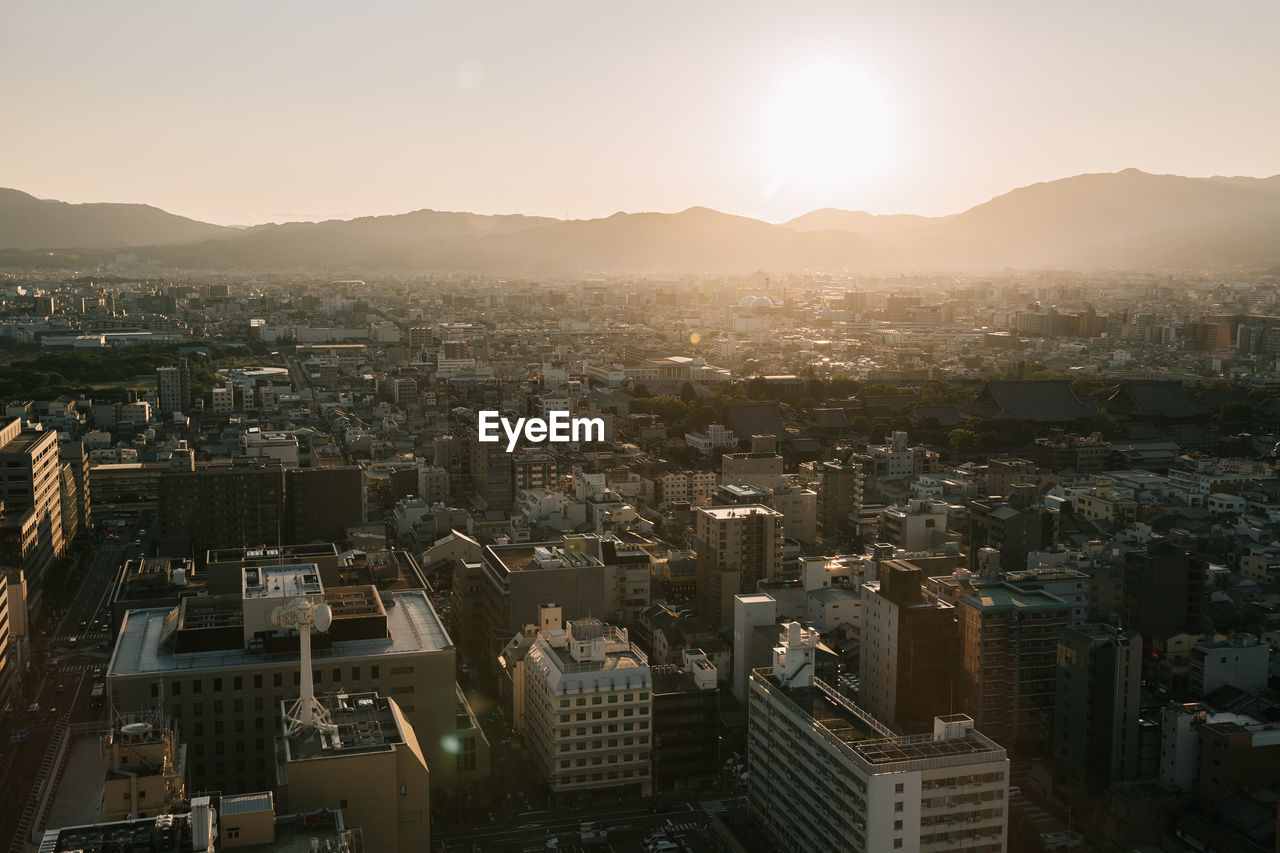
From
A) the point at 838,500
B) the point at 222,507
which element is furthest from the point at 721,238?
the point at 222,507

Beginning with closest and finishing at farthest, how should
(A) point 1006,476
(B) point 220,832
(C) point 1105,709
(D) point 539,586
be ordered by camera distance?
(B) point 220,832, (C) point 1105,709, (D) point 539,586, (A) point 1006,476

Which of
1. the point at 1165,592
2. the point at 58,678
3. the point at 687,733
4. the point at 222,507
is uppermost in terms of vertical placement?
the point at 222,507

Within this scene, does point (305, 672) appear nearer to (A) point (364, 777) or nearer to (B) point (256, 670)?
(A) point (364, 777)

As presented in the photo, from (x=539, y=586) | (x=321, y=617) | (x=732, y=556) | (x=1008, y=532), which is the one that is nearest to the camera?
(x=321, y=617)

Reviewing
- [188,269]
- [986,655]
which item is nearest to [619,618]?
[986,655]

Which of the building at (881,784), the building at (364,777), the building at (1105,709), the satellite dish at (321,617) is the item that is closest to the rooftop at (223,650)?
the satellite dish at (321,617)

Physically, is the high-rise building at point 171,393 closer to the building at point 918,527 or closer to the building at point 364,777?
the building at point 918,527

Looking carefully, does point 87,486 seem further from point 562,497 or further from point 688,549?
point 688,549
